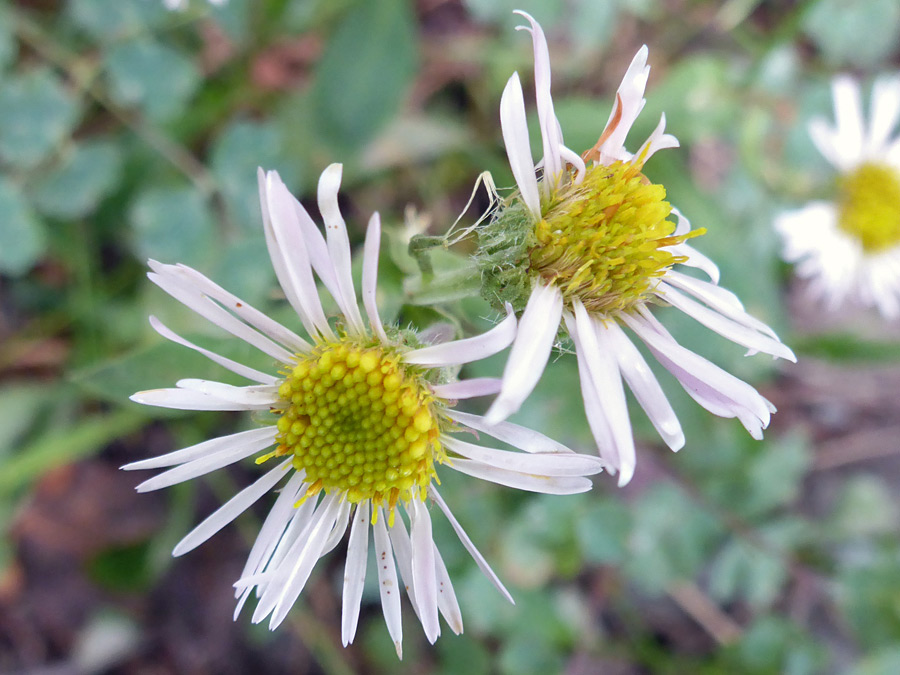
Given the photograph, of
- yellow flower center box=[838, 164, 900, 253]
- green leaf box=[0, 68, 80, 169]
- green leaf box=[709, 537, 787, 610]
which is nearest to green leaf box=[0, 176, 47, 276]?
green leaf box=[0, 68, 80, 169]

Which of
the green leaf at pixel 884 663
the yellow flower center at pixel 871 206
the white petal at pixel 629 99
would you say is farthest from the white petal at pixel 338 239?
the yellow flower center at pixel 871 206

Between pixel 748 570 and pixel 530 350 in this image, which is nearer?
pixel 530 350

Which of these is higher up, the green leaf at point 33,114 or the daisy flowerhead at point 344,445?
the green leaf at point 33,114

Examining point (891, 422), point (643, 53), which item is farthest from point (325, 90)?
point (891, 422)

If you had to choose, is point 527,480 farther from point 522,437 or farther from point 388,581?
point 388,581

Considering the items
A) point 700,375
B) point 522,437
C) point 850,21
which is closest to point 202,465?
point 522,437

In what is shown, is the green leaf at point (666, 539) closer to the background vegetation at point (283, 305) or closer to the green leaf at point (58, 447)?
the background vegetation at point (283, 305)
